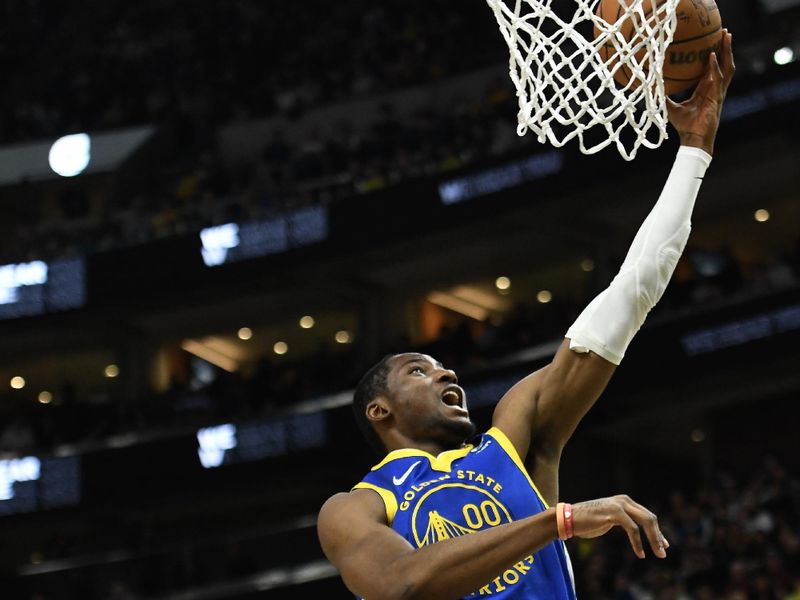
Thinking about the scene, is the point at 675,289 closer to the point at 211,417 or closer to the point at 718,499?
the point at 718,499

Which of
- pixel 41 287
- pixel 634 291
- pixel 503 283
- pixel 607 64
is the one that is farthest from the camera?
pixel 503 283

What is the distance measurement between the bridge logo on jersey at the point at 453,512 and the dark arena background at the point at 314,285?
8.56m

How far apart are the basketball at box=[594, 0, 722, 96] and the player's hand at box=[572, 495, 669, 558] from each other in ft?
4.98

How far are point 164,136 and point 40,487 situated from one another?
247 inches

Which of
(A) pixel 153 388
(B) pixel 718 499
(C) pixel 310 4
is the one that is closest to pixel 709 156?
(B) pixel 718 499

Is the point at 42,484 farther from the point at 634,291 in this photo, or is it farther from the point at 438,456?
the point at 634,291

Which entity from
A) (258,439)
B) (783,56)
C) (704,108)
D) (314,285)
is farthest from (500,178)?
(704,108)

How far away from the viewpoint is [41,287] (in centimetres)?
1881

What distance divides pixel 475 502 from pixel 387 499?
21 centimetres

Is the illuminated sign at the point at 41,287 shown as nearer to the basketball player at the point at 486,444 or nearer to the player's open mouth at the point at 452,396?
the basketball player at the point at 486,444

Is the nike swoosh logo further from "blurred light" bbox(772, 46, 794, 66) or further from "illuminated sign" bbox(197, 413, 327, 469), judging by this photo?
"illuminated sign" bbox(197, 413, 327, 469)

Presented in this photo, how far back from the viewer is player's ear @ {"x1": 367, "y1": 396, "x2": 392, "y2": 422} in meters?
3.67

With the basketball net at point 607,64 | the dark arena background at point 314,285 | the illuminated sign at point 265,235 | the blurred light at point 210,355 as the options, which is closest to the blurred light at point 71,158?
the dark arena background at point 314,285

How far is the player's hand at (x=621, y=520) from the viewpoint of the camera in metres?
2.60
